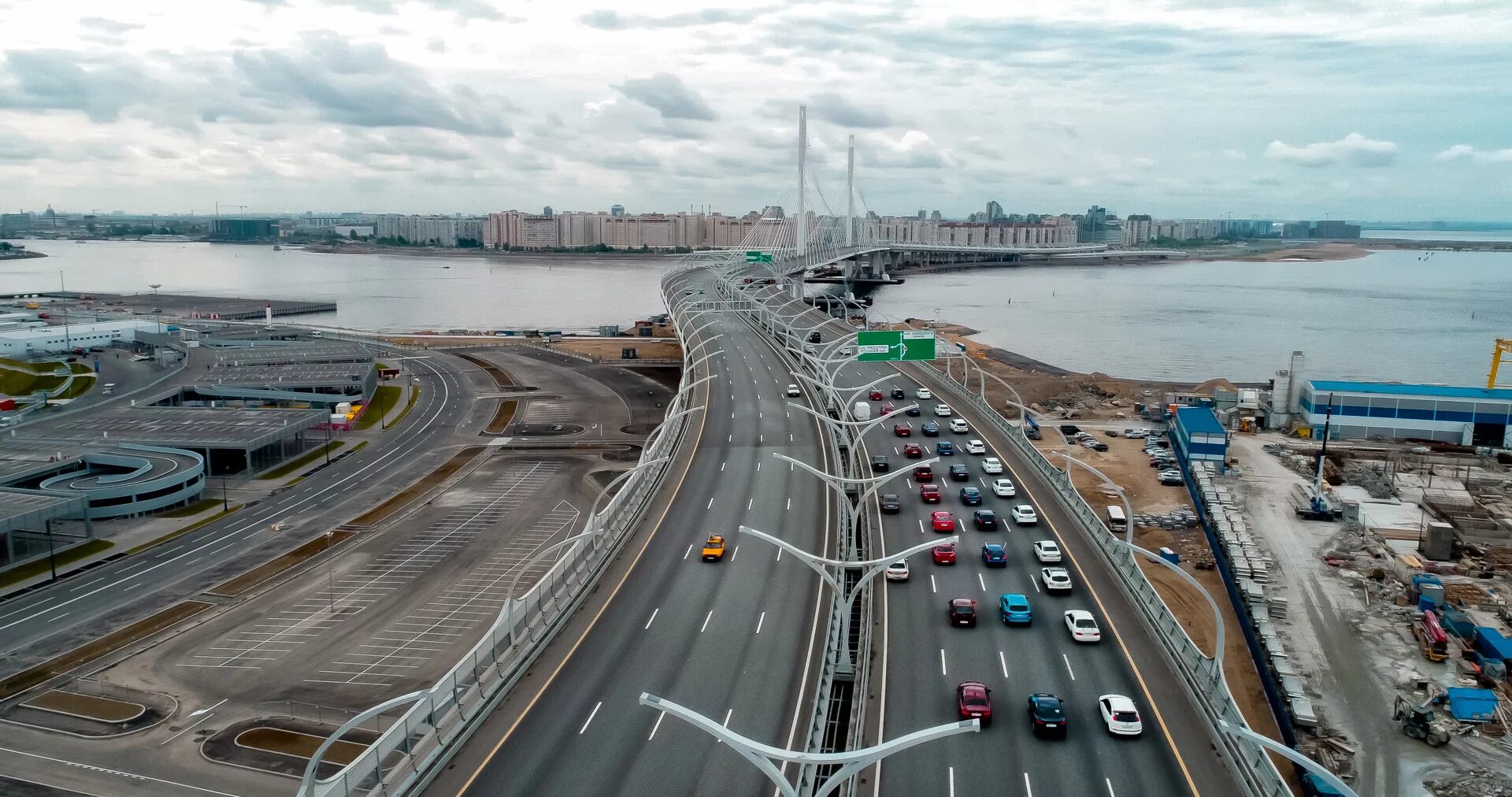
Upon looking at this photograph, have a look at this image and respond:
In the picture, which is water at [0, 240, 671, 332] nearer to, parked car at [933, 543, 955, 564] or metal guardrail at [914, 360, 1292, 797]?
parked car at [933, 543, 955, 564]

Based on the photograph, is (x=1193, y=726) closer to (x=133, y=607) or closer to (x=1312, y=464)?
(x=133, y=607)

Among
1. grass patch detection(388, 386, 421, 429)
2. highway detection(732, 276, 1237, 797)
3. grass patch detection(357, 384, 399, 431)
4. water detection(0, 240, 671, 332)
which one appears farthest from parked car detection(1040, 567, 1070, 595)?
water detection(0, 240, 671, 332)

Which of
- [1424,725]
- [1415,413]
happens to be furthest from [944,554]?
[1415,413]

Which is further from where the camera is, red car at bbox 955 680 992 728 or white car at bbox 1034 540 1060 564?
white car at bbox 1034 540 1060 564

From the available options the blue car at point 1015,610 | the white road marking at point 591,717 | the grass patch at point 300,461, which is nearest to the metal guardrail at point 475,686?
the white road marking at point 591,717

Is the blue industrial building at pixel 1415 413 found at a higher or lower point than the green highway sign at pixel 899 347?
lower

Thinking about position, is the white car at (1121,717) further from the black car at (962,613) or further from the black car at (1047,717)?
the black car at (962,613)

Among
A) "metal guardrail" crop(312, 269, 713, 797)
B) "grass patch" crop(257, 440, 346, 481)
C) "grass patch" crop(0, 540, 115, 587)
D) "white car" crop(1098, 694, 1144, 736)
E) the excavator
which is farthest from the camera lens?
"grass patch" crop(257, 440, 346, 481)
